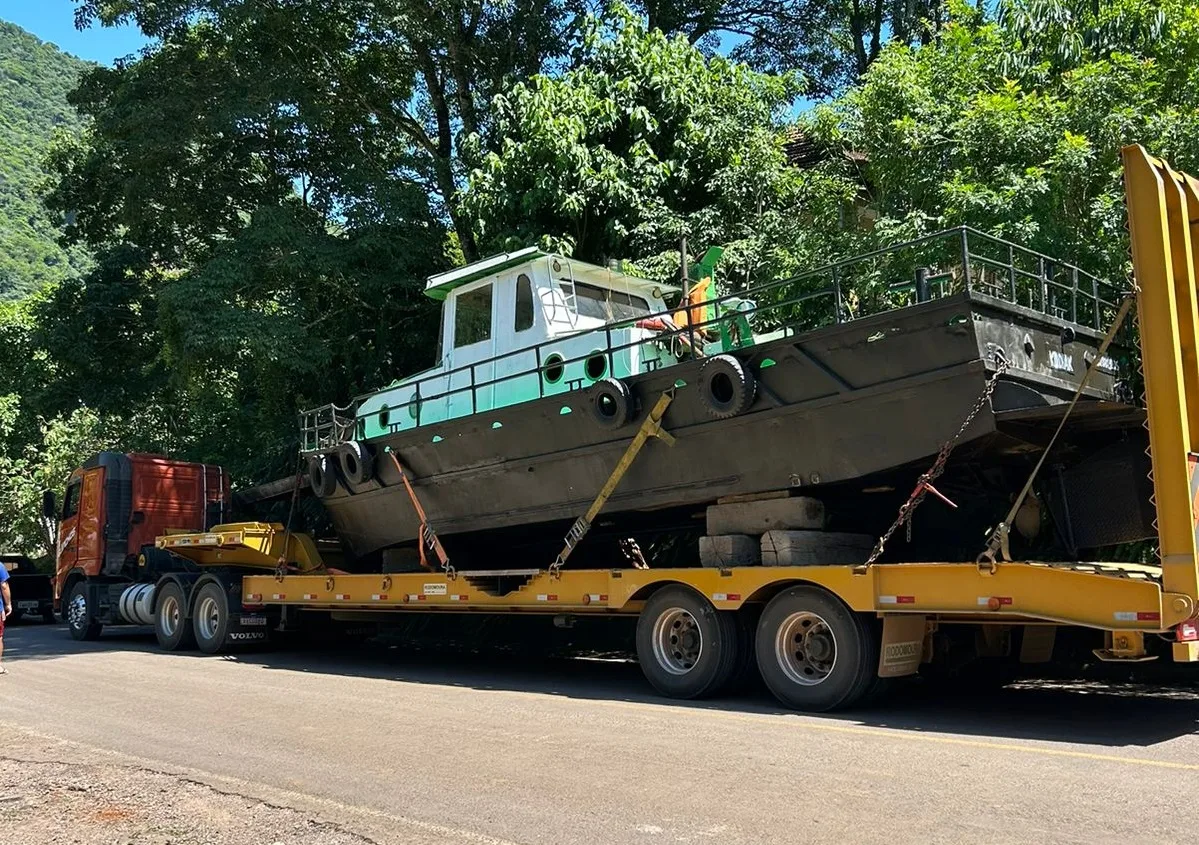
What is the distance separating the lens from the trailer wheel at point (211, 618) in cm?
1369

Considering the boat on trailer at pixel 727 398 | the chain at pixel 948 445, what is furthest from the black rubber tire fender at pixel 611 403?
the chain at pixel 948 445

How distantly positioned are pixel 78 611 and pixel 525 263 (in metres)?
10.3

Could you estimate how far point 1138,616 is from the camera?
252 inches

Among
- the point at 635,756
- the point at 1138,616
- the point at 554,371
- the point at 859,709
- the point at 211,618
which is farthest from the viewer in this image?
the point at 211,618

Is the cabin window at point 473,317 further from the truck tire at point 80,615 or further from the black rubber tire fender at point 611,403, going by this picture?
the truck tire at point 80,615

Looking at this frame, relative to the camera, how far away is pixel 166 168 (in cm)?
1864

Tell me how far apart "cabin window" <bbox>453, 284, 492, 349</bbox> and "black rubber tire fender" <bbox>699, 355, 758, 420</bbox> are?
336 centimetres

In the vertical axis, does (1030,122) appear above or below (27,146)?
below

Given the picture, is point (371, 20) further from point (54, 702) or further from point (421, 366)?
point (54, 702)

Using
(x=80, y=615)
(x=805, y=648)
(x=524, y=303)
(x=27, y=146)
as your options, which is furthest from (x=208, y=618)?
(x=27, y=146)

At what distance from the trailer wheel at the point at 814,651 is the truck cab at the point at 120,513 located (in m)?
11.1

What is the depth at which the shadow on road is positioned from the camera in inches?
281

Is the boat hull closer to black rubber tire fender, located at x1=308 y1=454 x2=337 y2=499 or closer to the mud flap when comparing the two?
the mud flap

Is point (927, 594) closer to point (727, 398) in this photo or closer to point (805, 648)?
point (805, 648)
